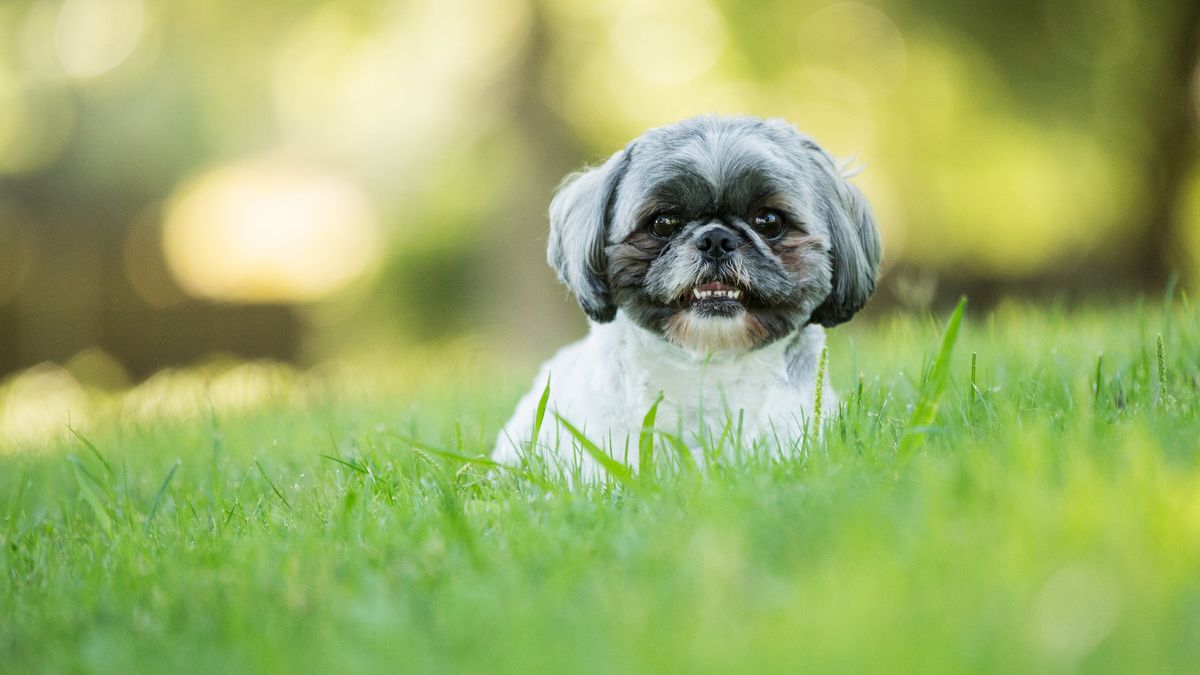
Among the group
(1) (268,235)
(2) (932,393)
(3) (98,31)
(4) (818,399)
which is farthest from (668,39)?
(1) (268,235)

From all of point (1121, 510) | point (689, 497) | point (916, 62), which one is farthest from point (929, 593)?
point (916, 62)

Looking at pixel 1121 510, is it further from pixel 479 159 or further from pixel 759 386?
pixel 479 159

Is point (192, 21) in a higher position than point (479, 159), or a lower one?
higher

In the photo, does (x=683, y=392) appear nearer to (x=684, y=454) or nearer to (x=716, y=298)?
(x=716, y=298)

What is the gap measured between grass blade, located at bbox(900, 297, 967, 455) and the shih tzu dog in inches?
19.6

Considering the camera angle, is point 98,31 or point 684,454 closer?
point 684,454

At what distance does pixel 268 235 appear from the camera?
19219 mm

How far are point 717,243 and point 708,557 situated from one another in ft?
5.82

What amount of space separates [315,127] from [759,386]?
11016mm

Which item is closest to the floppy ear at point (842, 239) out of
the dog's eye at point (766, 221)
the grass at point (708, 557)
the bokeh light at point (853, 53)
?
the dog's eye at point (766, 221)

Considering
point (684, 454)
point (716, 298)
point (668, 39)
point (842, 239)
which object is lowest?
point (684, 454)

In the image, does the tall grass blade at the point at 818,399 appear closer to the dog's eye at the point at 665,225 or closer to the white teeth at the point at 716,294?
the white teeth at the point at 716,294

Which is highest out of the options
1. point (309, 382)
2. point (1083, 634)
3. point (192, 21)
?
point (192, 21)

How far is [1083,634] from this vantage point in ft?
6.12
